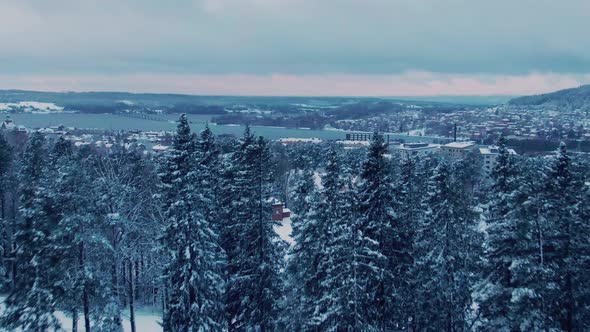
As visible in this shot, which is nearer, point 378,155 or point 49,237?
point 49,237

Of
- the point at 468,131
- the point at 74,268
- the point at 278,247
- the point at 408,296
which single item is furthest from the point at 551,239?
the point at 468,131

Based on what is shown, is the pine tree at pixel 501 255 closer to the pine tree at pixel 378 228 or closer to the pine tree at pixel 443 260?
the pine tree at pixel 443 260

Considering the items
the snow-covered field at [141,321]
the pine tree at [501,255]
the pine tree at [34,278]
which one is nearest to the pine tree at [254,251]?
the pine tree at [34,278]

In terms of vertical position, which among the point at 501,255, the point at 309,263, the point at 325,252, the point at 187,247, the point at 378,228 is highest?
the point at 378,228

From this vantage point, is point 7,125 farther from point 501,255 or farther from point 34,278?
point 501,255

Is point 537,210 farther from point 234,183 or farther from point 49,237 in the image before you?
point 49,237

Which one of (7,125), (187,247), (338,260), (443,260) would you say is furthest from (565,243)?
(7,125)

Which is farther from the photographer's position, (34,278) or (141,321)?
(141,321)

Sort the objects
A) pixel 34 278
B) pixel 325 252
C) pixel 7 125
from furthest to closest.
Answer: pixel 7 125 < pixel 325 252 < pixel 34 278
